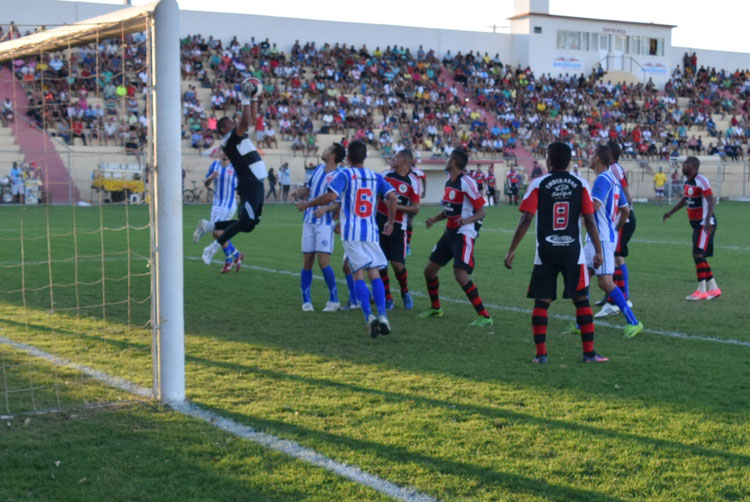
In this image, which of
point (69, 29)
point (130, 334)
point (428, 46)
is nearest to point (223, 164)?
point (130, 334)

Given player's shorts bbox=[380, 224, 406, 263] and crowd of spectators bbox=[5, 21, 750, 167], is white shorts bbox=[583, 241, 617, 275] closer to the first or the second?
player's shorts bbox=[380, 224, 406, 263]

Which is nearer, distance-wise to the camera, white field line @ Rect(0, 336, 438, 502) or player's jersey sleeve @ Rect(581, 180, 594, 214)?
white field line @ Rect(0, 336, 438, 502)

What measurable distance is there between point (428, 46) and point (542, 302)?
43.8 m

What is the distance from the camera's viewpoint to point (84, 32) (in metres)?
5.71

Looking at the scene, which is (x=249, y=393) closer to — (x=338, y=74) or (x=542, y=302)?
(x=542, y=302)

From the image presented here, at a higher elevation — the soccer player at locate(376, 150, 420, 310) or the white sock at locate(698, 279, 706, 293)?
the soccer player at locate(376, 150, 420, 310)

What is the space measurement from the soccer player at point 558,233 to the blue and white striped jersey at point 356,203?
165cm

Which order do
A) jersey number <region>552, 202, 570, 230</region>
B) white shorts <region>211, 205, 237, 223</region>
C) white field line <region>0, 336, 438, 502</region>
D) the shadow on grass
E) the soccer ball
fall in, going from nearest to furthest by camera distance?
white field line <region>0, 336, 438, 502</region> → the shadow on grass → jersey number <region>552, 202, 570, 230</region> → the soccer ball → white shorts <region>211, 205, 237, 223</region>

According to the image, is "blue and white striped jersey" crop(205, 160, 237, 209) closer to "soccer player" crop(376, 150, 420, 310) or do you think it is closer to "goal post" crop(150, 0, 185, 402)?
"soccer player" crop(376, 150, 420, 310)

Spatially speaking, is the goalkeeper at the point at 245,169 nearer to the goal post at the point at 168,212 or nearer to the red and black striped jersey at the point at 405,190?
the red and black striped jersey at the point at 405,190

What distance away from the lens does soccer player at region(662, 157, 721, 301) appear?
10602 millimetres

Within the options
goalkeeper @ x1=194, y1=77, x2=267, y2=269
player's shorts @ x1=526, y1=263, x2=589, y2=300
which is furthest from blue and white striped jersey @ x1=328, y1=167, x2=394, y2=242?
player's shorts @ x1=526, y1=263, x2=589, y2=300

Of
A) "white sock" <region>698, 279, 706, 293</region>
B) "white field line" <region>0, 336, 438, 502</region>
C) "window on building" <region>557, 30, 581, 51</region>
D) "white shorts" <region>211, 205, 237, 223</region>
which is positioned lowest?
"white field line" <region>0, 336, 438, 502</region>

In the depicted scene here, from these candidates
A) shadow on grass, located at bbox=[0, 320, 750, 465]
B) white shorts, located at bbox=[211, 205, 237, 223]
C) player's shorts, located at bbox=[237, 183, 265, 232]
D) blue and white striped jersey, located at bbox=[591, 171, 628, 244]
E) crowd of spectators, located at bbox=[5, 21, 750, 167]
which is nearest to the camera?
shadow on grass, located at bbox=[0, 320, 750, 465]
